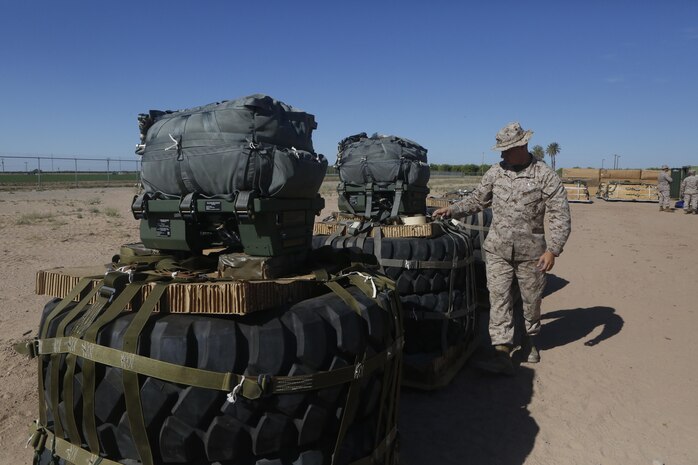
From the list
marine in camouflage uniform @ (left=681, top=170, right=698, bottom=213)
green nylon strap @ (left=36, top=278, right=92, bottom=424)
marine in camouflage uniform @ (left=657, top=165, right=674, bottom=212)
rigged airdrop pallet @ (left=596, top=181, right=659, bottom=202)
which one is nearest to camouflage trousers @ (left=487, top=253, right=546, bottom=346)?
green nylon strap @ (left=36, top=278, right=92, bottom=424)

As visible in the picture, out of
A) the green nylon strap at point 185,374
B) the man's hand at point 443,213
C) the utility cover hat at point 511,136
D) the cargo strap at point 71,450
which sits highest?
the utility cover hat at point 511,136

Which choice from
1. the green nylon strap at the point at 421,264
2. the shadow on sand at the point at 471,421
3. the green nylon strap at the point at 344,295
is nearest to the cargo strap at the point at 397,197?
the green nylon strap at the point at 421,264

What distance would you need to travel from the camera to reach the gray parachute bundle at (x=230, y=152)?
2.40 meters

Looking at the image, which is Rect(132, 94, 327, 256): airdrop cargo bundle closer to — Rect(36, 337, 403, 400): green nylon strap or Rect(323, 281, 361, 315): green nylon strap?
Rect(323, 281, 361, 315): green nylon strap

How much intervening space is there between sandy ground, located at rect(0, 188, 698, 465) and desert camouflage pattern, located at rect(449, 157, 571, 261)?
1.19 meters

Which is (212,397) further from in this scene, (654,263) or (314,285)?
(654,263)

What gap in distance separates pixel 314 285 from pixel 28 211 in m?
18.7

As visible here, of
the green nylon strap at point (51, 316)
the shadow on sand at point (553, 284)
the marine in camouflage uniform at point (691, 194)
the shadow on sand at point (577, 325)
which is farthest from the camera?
the marine in camouflage uniform at point (691, 194)

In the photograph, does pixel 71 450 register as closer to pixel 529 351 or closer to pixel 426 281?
pixel 426 281

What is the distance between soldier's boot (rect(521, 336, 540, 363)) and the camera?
5160mm

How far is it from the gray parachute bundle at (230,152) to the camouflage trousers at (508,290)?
2.82 metres

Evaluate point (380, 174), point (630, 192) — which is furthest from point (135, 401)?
point (630, 192)

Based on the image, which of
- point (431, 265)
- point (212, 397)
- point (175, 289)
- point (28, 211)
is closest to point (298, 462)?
point (212, 397)

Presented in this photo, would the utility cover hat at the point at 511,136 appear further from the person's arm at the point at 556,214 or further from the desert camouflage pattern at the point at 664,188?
the desert camouflage pattern at the point at 664,188
